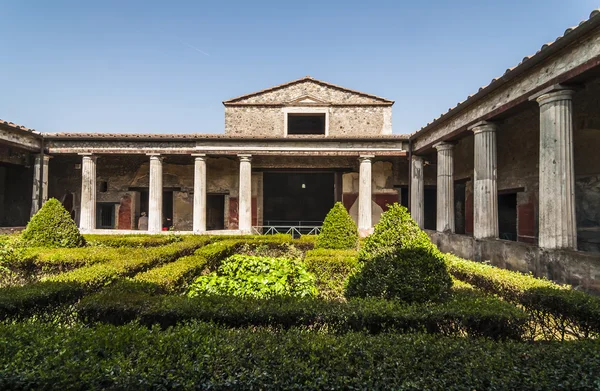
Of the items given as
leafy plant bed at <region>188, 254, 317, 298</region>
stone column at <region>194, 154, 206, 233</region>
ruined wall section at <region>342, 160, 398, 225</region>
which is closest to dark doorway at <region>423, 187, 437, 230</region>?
ruined wall section at <region>342, 160, 398, 225</region>

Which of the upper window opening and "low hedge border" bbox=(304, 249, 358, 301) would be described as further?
the upper window opening

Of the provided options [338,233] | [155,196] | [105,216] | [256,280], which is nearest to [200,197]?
[155,196]

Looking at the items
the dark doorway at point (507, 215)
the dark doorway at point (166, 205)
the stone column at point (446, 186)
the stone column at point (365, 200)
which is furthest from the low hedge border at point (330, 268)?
the dark doorway at point (166, 205)

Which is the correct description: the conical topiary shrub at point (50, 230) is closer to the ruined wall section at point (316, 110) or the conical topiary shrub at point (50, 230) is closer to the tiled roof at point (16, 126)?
the tiled roof at point (16, 126)

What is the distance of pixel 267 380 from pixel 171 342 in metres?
0.83

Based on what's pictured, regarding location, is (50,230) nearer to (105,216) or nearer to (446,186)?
(105,216)

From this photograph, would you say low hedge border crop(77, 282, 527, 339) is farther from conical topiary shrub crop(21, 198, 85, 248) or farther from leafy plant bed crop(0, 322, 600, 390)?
conical topiary shrub crop(21, 198, 85, 248)

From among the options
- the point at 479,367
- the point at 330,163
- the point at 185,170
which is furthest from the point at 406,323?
the point at 185,170

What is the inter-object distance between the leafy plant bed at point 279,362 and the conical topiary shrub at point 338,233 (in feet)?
17.8

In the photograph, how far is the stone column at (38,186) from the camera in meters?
12.4

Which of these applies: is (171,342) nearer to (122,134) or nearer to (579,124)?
(579,124)

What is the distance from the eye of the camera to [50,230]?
7.61 metres

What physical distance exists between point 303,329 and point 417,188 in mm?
10976

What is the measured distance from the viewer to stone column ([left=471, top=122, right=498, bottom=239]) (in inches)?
324
